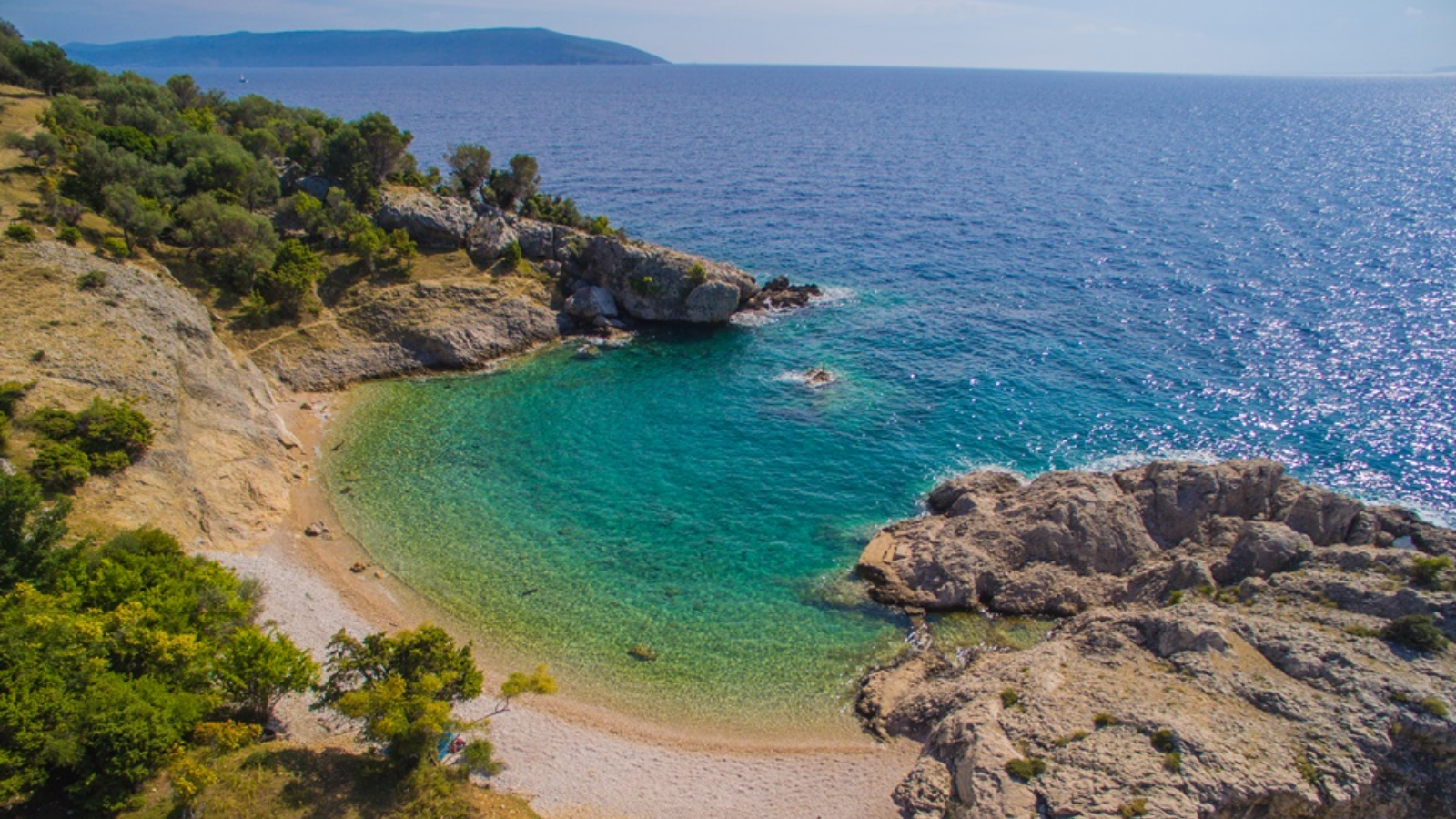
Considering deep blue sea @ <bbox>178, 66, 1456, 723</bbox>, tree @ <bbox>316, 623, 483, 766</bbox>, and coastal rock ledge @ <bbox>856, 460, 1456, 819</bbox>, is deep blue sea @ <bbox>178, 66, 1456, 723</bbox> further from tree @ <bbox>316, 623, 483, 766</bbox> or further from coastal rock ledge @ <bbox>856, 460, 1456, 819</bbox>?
tree @ <bbox>316, 623, 483, 766</bbox>

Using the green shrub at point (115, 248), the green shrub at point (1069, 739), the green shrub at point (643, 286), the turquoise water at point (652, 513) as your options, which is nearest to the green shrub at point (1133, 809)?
the green shrub at point (1069, 739)

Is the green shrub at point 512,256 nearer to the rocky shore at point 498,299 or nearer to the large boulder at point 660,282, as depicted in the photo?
the rocky shore at point 498,299

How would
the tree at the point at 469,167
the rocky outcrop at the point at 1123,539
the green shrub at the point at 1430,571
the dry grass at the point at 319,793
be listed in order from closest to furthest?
the dry grass at the point at 319,793
the green shrub at the point at 1430,571
the rocky outcrop at the point at 1123,539
the tree at the point at 469,167

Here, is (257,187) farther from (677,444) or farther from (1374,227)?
(1374,227)

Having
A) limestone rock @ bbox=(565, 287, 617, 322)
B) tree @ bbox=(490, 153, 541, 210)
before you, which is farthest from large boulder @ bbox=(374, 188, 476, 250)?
limestone rock @ bbox=(565, 287, 617, 322)

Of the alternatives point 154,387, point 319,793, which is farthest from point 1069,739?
point 154,387

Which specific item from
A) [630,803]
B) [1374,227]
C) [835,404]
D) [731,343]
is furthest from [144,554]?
[1374,227]

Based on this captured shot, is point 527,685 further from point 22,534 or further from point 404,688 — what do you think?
point 22,534
